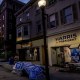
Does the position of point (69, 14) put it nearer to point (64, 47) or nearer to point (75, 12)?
point (75, 12)

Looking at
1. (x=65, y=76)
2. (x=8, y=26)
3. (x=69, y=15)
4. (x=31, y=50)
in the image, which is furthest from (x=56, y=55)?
(x=8, y=26)

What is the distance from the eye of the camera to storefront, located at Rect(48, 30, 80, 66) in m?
17.0

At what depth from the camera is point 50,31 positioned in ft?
70.7

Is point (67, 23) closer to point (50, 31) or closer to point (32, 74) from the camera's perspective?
point (50, 31)

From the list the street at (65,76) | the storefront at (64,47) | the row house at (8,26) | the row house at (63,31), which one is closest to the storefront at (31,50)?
the storefront at (64,47)

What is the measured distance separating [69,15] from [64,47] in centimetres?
383

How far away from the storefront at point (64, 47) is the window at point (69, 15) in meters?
1.56

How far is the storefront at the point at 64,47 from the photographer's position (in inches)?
671

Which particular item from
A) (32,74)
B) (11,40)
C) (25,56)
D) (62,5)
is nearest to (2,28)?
(11,40)

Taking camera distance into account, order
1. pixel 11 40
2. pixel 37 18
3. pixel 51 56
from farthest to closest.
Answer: pixel 11 40 → pixel 37 18 → pixel 51 56

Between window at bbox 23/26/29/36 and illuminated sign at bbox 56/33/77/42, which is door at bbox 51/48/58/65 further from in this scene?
window at bbox 23/26/29/36

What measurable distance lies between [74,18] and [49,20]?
521 centimetres

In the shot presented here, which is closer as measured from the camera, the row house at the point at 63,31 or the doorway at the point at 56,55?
the row house at the point at 63,31

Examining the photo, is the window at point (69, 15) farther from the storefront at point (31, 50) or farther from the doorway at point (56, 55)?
the storefront at point (31, 50)
